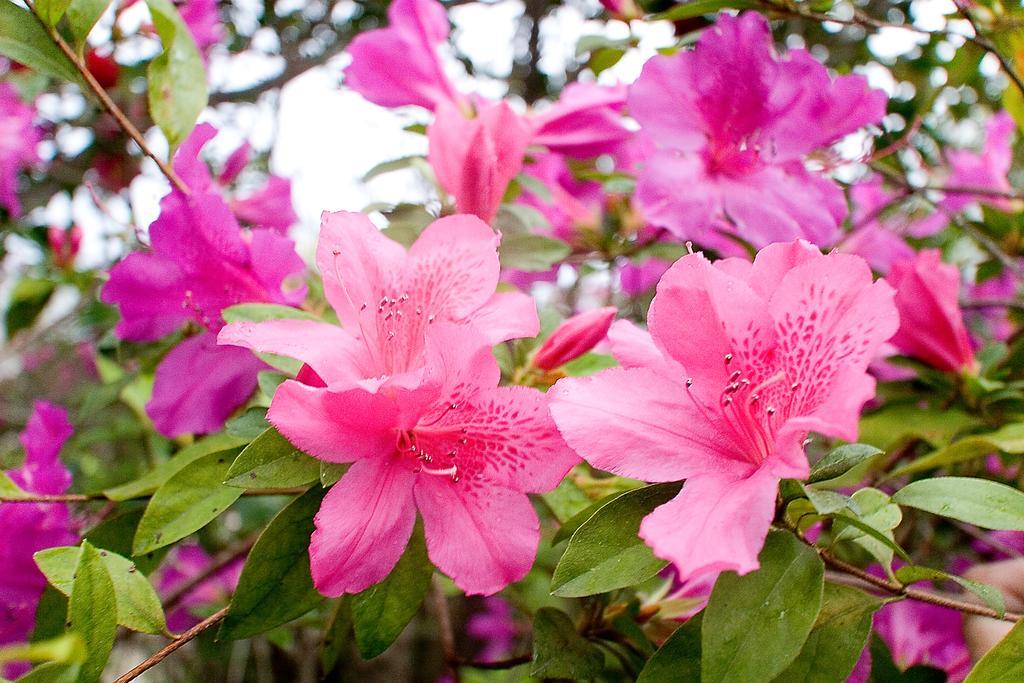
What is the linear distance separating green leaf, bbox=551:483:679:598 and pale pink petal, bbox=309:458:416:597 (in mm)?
131

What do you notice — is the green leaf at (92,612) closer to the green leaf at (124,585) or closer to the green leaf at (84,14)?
the green leaf at (124,585)

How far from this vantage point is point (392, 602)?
68 cm

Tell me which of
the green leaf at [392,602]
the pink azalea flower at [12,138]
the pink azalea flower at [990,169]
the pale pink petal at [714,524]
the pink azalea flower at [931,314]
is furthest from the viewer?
the pink azalea flower at [12,138]

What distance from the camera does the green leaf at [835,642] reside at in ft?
1.83

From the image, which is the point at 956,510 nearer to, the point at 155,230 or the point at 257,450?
the point at 257,450

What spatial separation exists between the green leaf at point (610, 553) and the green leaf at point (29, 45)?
68 cm

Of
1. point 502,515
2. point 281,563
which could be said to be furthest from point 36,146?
point 502,515

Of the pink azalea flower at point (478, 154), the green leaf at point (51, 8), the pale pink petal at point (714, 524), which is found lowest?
the pale pink petal at point (714, 524)

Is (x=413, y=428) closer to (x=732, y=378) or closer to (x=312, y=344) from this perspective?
(x=312, y=344)

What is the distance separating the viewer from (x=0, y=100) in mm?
1576

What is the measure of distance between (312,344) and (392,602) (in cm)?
23

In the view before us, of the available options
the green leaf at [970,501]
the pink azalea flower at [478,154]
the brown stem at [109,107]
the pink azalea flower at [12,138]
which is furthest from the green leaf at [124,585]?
the pink azalea flower at [12,138]

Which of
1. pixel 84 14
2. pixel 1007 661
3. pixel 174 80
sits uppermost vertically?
pixel 84 14

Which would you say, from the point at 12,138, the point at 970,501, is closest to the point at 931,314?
the point at 970,501
